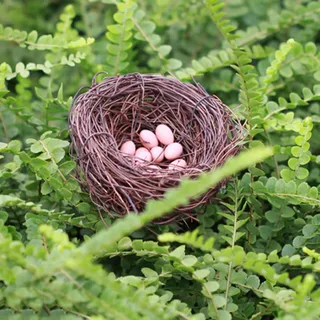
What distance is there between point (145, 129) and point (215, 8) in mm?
382

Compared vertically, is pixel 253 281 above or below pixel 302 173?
below

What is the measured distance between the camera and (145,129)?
1669mm

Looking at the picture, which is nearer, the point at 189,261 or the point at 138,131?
the point at 189,261

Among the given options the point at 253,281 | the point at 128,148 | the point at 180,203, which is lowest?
the point at 253,281

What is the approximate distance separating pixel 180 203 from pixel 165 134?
1.46ft

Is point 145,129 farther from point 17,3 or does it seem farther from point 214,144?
point 17,3

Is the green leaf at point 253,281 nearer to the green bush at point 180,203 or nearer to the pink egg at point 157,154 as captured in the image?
the green bush at point 180,203

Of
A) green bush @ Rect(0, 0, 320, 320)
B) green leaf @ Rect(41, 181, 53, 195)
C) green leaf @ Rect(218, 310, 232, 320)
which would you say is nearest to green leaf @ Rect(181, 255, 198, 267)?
green bush @ Rect(0, 0, 320, 320)

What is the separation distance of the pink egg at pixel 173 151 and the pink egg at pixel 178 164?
0.14 feet

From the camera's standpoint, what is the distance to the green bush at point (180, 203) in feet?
3.58

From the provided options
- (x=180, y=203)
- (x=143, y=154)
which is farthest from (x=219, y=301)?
(x=143, y=154)

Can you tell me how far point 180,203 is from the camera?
1.20 metres

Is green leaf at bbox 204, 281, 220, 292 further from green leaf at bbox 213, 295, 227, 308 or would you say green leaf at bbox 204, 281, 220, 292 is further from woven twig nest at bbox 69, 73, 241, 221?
woven twig nest at bbox 69, 73, 241, 221

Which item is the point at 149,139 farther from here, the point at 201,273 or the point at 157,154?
the point at 201,273
